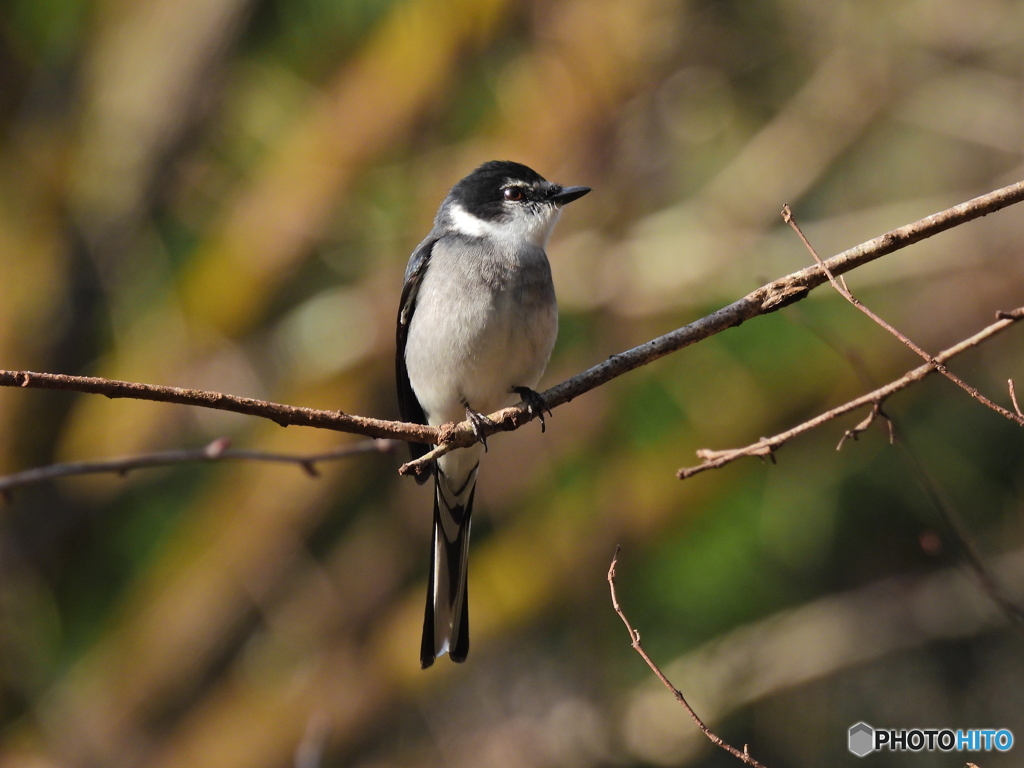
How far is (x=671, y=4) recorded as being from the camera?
618 cm

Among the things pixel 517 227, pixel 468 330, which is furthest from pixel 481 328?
→ pixel 517 227

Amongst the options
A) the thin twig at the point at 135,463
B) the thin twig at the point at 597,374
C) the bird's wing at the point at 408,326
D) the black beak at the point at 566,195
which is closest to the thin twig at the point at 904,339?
the thin twig at the point at 597,374

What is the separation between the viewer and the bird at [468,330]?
3455mm

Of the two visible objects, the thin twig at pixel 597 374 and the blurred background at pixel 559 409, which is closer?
the thin twig at pixel 597 374

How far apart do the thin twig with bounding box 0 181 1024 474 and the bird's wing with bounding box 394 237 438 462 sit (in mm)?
1354

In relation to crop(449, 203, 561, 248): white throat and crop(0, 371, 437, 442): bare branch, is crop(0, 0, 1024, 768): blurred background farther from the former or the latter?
crop(0, 371, 437, 442): bare branch

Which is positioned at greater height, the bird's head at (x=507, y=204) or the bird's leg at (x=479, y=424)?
the bird's head at (x=507, y=204)

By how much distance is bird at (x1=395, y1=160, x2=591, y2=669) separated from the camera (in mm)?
3455

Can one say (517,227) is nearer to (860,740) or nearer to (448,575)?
(448,575)

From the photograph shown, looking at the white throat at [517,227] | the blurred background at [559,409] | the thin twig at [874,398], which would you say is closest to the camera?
the thin twig at [874,398]

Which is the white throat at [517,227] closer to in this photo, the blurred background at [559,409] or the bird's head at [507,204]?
the bird's head at [507,204]

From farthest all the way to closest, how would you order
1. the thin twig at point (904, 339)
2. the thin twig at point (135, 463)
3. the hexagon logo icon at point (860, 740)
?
the hexagon logo icon at point (860, 740) → the thin twig at point (135, 463) → the thin twig at point (904, 339)

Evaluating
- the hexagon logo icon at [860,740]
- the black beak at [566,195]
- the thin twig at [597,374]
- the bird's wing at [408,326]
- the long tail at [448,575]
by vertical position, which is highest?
the black beak at [566,195]

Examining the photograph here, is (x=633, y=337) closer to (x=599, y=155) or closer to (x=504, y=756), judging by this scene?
(x=599, y=155)
